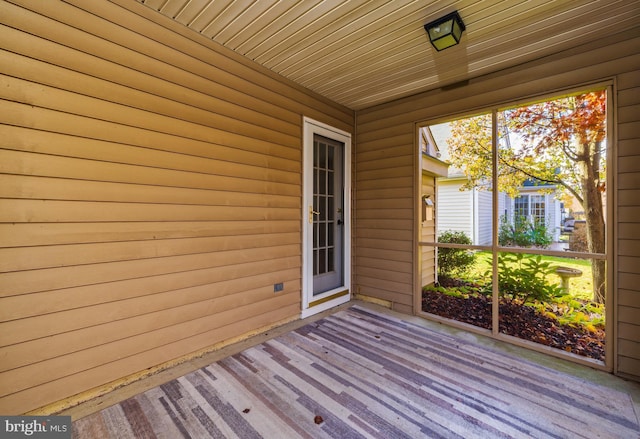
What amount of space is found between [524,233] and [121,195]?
4513 mm

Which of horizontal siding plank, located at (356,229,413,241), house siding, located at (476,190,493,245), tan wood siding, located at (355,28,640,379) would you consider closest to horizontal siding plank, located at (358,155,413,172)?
tan wood siding, located at (355,28,640,379)

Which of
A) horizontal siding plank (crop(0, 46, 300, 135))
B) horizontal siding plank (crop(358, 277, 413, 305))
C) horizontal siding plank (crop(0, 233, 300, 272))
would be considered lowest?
horizontal siding plank (crop(358, 277, 413, 305))

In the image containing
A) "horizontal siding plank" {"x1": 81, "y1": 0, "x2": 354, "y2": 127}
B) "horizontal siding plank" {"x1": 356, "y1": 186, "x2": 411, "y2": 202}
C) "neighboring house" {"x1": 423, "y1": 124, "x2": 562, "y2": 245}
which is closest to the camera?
"horizontal siding plank" {"x1": 81, "y1": 0, "x2": 354, "y2": 127}

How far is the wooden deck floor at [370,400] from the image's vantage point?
150 cm

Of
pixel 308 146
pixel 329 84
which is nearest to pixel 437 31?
pixel 329 84

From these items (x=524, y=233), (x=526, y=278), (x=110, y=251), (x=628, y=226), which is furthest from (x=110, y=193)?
(x=524, y=233)

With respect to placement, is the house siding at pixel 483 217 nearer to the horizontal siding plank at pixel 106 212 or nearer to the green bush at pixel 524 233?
the green bush at pixel 524 233

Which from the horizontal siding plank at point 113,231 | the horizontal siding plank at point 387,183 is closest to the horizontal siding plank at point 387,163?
the horizontal siding plank at point 387,183

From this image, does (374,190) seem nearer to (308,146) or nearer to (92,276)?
(308,146)

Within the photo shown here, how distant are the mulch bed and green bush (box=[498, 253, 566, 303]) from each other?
0.16 metres

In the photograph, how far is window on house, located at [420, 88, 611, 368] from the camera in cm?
266

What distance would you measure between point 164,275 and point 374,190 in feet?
8.54

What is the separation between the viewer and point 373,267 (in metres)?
3.57

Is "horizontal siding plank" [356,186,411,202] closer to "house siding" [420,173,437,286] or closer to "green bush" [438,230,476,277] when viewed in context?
"house siding" [420,173,437,286]
